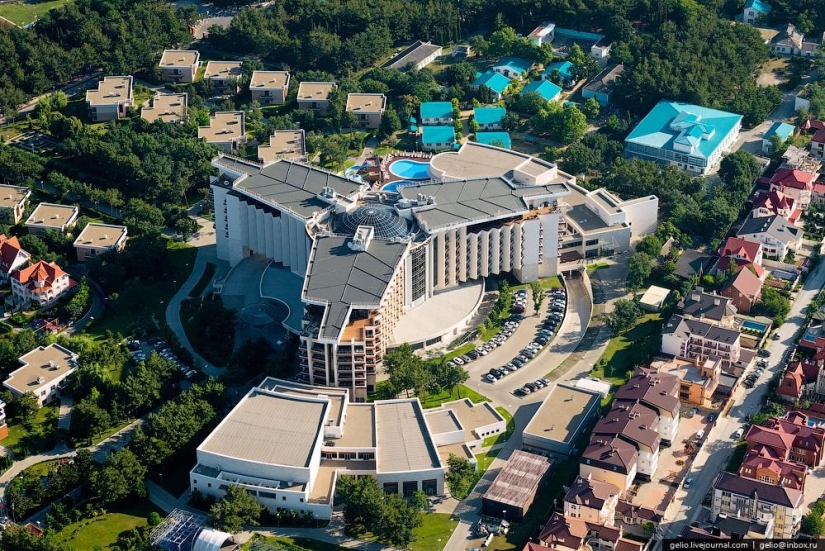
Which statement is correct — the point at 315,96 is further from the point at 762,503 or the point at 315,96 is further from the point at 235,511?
the point at 762,503

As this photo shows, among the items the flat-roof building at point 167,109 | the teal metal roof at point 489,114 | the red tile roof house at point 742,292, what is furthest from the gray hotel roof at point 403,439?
the flat-roof building at point 167,109

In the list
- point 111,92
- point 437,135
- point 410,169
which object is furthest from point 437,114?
point 111,92

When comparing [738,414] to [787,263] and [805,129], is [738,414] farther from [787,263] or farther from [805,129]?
[805,129]

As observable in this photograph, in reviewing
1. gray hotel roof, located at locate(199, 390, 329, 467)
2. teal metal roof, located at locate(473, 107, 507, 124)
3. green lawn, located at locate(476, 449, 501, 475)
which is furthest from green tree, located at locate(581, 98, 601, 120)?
gray hotel roof, located at locate(199, 390, 329, 467)

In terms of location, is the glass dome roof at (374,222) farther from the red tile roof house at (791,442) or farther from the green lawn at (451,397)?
the red tile roof house at (791,442)

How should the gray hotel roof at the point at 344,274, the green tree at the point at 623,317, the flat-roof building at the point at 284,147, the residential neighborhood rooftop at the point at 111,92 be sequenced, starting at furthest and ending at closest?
the residential neighborhood rooftop at the point at 111,92, the flat-roof building at the point at 284,147, the green tree at the point at 623,317, the gray hotel roof at the point at 344,274
